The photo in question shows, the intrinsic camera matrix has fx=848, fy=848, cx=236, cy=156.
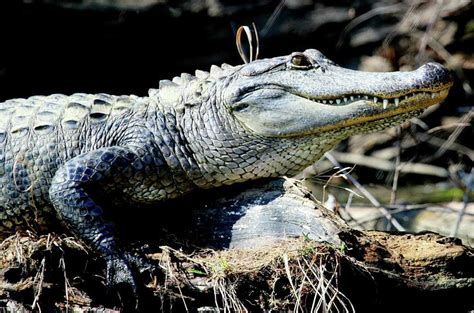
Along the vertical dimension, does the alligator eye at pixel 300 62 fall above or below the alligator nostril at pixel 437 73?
above

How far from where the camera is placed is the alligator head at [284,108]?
3.74 meters

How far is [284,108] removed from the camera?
390 centimetres

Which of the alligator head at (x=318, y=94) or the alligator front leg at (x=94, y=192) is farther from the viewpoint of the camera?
the alligator head at (x=318, y=94)

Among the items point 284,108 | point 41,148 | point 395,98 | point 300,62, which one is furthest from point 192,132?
point 395,98

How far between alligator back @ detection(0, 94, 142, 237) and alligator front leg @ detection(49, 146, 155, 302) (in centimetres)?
22

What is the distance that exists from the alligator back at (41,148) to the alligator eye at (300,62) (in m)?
0.82

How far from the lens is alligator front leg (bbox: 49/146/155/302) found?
3.58 meters

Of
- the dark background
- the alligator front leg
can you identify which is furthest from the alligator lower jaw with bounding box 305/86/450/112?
the dark background

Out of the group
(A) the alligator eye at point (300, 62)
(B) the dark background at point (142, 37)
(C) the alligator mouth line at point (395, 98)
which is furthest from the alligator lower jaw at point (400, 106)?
(B) the dark background at point (142, 37)

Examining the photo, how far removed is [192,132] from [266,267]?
866 mm

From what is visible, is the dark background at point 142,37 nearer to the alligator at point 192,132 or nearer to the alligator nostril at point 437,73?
the alligator at point 192,132

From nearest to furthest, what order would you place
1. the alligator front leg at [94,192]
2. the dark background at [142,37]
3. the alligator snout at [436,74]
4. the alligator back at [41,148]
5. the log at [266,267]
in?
the log at [266,267], the alligator front leg at [94,192], the alligator snout at [436,74], the alligator back at [41,148], the dark background at [142,37]

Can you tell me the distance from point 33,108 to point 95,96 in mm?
321

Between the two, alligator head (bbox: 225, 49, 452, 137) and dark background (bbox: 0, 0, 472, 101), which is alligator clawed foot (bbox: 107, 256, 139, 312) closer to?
alligator head (bbox: 225, 49, 452, 137)
